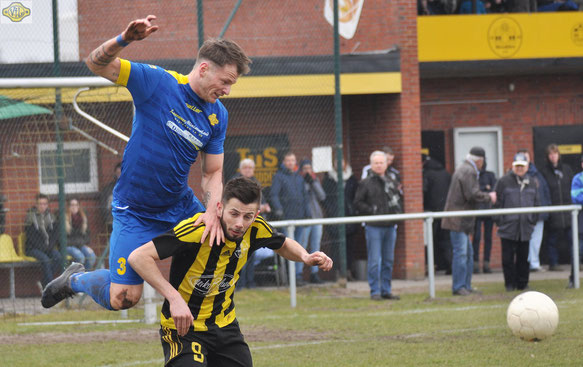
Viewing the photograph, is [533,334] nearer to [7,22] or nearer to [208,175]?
[208,175]

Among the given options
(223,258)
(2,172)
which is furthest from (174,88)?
(2,172)

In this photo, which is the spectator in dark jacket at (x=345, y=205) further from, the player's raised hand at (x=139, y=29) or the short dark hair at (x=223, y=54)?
the player's raised hand at (x=139, y=29)

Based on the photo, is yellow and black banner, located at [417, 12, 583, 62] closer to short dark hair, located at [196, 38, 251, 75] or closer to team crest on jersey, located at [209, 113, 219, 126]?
team crest on jersey, located at [209, 113, 219, 126]

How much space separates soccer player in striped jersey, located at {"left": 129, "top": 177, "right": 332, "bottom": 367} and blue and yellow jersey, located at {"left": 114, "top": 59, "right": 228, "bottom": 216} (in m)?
0.70

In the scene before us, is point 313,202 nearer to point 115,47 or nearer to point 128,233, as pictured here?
point 128,233

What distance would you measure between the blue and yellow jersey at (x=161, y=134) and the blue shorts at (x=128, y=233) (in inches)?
2.4

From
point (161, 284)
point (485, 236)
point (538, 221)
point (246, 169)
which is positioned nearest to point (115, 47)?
point (161, 284)

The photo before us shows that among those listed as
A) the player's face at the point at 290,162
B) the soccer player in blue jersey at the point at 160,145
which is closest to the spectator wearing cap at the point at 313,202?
the player's face at the point at 290,162

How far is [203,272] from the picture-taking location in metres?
5.36

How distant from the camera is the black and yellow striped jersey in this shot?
5266mm

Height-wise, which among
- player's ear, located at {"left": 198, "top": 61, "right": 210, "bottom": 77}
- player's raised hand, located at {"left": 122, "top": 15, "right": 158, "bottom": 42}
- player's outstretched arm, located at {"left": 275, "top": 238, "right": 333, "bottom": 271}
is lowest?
player's outstretched arm, located at {"left": 275, "top": 238, "right": 333, "bottom": 271}

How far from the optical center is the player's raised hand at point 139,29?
5119mm

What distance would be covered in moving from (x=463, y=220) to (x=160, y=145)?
7.76 meters

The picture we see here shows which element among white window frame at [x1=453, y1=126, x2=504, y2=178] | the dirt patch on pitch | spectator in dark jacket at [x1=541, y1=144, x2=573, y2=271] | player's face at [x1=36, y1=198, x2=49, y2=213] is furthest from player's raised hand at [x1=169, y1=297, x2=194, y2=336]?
Result: white window frame at [x1=453, y1=126, x2=504, y2=178]
